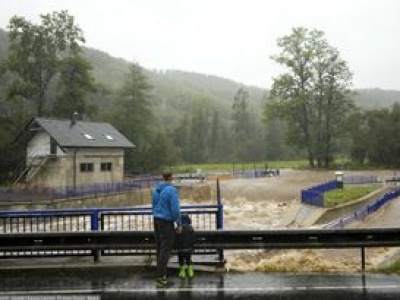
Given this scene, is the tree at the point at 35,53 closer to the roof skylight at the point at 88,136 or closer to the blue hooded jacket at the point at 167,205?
the roof skylight at the point at 88,136

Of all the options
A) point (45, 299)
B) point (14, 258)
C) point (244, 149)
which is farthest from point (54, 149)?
point (244, 149)

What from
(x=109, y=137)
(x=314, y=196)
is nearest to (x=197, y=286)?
(x=314, y=196)

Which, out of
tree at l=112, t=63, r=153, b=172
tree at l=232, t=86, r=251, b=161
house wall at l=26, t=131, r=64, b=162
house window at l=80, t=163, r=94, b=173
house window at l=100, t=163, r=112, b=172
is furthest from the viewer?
tree at l=232, t=86, r=251, b=161

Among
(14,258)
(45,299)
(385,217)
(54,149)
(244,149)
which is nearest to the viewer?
(45,299)

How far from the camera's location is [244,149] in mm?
115875

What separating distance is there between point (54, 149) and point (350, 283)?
1604 inches

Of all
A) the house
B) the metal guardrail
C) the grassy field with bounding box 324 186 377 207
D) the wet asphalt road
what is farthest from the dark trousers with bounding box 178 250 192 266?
the house

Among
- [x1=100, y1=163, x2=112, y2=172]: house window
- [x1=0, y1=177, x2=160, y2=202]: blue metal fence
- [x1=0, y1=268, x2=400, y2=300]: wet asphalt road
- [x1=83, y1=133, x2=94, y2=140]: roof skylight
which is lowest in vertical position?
[x1=0, y1=177, x2=160, y2=202]: blue metal fence

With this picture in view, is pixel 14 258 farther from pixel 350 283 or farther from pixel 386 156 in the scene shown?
pixel 386 156

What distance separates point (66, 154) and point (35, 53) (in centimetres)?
1856

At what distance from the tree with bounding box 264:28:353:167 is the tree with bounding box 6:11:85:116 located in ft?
87.6

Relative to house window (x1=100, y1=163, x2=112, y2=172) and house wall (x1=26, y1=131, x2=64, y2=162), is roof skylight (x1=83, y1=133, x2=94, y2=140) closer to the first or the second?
house window (x1=100, y1=163, x2=112, y2=172)

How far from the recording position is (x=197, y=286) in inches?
341

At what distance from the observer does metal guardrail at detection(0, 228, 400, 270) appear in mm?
9805
